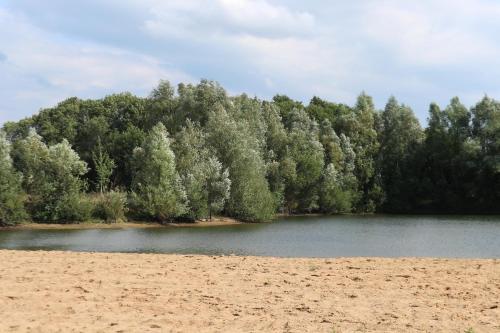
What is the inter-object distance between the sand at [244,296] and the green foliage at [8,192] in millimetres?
34651

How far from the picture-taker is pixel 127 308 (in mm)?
10086

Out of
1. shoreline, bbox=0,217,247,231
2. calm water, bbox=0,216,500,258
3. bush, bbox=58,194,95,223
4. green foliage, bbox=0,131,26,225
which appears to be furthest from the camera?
bush, bbox=58,194,95,223

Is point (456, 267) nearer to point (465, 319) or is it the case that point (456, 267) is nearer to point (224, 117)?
point (465, 319)

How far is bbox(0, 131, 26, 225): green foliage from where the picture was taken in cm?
4844

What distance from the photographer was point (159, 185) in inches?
2111

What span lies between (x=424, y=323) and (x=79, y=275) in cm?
811

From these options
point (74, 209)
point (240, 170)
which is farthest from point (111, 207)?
point (240, 170)

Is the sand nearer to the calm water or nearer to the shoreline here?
the calm water

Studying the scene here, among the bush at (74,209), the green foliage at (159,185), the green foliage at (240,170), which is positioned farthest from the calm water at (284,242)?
the green foliage at (240,170)

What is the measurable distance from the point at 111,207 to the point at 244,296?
144 feet

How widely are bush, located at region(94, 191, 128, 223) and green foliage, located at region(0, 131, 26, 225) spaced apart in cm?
681

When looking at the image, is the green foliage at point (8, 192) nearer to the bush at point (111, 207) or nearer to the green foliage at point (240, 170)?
the bush at point (111, 207)

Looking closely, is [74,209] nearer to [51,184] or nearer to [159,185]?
[51,184]

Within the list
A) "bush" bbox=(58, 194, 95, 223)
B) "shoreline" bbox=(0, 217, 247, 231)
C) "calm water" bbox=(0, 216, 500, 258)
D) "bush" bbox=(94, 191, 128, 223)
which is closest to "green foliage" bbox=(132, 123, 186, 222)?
"shoreline" bbox=(0, 217, 247, 231)
